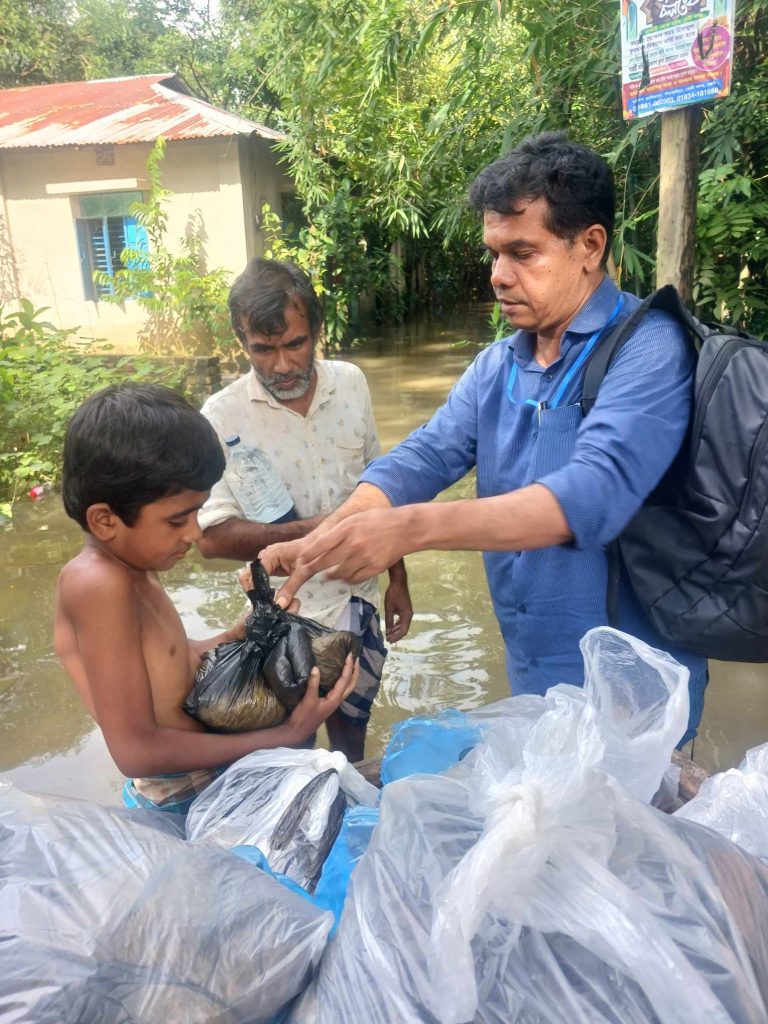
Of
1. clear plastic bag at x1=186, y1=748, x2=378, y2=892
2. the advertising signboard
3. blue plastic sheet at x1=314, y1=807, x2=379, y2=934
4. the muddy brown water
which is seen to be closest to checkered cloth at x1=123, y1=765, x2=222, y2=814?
clear plastic bag at x1=186, y1=748, x2=378, y2=892

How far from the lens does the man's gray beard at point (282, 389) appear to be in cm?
225

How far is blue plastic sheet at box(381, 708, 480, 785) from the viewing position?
1378 millimetres

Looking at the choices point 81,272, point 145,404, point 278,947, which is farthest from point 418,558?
point 81,272

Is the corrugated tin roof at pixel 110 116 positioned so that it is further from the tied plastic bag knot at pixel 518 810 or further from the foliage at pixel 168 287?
the tied plastic bag knot at pixel 518 810

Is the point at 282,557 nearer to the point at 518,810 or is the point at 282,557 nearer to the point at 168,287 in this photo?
the point at 518,810

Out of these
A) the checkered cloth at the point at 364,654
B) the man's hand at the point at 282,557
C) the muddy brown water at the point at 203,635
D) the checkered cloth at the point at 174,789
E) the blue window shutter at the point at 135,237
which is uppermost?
the blue window shutter at the point at 135,237

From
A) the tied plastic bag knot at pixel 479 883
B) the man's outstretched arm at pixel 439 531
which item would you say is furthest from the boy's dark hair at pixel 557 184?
the tied plastic bag knot at pixel 479 883

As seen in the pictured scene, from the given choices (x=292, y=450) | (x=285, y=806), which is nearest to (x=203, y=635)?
(x=292, y=450)

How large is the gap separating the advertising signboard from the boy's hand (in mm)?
1709

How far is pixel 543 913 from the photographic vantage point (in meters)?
0.81

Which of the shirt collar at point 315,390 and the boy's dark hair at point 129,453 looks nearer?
the boy's dark hair at point 129,453

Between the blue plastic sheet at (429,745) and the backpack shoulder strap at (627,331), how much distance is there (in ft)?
2.02

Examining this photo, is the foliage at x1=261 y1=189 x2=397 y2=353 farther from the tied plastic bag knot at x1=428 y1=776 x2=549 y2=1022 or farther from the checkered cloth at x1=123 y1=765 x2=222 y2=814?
the tied plastic bag knot at x1=428 y1=776 x2=549 y2=1022

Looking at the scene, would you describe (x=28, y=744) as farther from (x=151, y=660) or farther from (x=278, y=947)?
(x=278, y=947)
